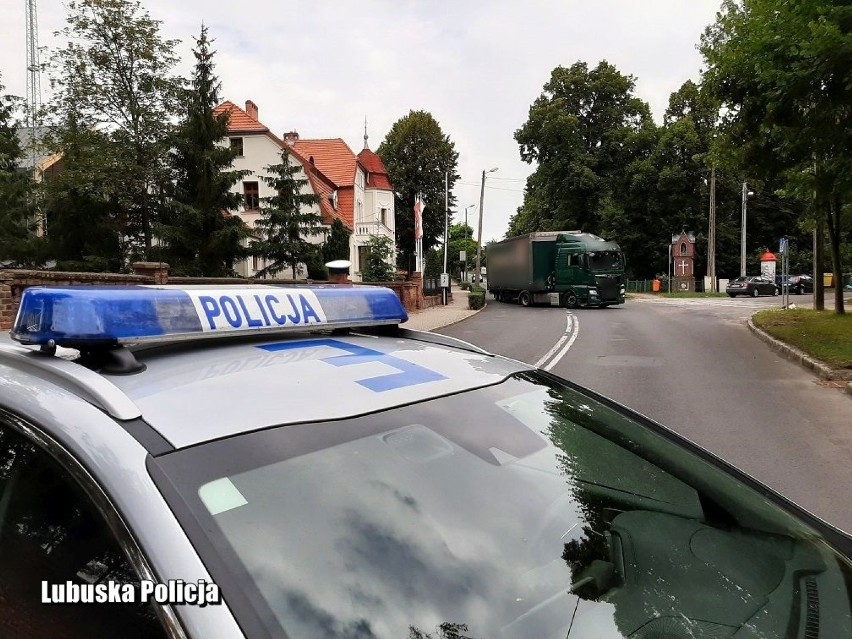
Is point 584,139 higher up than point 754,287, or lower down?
higher up

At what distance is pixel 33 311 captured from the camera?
58.2 inches

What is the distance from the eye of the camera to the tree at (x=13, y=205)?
2162 centimetres

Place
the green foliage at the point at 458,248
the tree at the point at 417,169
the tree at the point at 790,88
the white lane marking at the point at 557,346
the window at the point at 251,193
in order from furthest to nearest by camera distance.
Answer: the green foliage at the point at 458,248
the tree at the point at 417,169
the window at the point at 251,193
the white lane marking at the point at 557,346
the tree at the point at 790,88

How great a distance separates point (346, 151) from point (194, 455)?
4749cm

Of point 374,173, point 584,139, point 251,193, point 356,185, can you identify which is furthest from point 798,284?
point 251,193

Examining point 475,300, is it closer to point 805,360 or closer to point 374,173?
point 805,360

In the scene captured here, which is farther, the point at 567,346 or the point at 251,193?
the point at 251,193

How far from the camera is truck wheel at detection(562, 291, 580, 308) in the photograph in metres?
31.1

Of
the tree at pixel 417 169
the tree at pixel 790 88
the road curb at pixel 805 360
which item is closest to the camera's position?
the tree at pixel 790 88

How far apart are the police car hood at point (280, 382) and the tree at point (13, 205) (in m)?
24.0

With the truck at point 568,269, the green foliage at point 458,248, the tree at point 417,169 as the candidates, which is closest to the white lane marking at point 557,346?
the truck at point 568,269

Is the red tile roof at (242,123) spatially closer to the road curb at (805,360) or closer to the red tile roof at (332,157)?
the red tile roof at (332,157)

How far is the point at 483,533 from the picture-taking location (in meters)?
1.37

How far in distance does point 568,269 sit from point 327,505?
30.7 m
